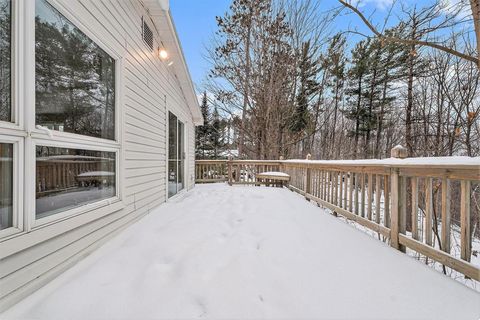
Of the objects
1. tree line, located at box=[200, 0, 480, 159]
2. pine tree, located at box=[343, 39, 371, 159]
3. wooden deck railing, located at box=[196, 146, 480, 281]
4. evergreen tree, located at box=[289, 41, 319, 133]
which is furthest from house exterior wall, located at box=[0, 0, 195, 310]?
pine tree, located at box=[343, 39, 371, 159]

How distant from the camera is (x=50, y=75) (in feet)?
5.88

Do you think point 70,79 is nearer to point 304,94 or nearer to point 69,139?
point 69,139

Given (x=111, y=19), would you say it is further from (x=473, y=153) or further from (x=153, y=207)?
(x=473, y=153)

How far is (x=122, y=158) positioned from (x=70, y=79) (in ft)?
3.44

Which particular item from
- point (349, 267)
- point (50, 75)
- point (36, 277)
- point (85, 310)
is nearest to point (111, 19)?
point (50, 75)

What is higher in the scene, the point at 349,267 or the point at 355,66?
the point at 355,66

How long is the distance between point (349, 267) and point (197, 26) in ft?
39.6

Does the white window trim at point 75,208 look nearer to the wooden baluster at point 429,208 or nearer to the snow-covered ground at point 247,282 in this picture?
the snow-covered ground at point 247,282

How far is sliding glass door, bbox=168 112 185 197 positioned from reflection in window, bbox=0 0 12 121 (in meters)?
3.78

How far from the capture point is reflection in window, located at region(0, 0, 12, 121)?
1391mm

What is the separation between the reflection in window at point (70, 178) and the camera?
1716mm

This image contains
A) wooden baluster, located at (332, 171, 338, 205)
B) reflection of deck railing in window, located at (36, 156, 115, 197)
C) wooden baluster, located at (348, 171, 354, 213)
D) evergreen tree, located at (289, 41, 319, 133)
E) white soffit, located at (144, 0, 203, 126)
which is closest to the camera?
reflection of deck railing in window, located at (36, 156, 115, 197)

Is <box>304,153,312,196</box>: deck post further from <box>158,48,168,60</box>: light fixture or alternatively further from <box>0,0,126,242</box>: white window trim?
<box>0,0,126,242</box>: white window trim

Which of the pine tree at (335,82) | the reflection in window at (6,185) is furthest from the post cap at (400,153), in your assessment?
the pine tree at (335,82)
